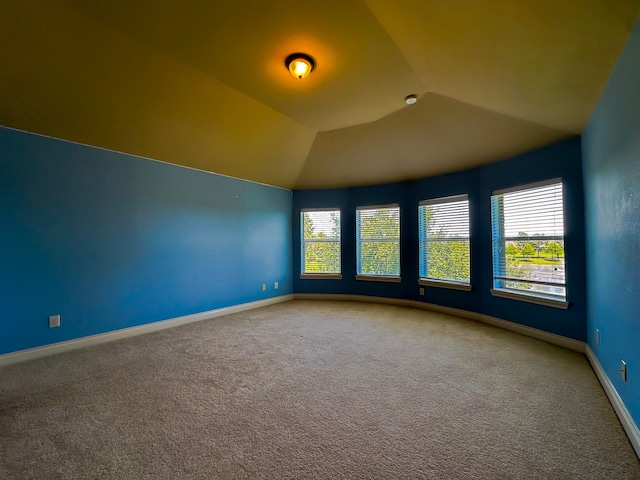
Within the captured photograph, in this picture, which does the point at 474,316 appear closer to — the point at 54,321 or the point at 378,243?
the point at 378,243

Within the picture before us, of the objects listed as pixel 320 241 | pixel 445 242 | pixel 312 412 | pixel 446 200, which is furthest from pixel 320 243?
pixel 312 412

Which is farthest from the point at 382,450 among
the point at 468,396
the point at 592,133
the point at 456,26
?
the point at 592,133

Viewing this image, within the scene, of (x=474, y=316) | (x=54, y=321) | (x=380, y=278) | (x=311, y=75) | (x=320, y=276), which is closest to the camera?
(x=311, y=75)

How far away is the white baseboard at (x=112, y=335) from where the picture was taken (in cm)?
292

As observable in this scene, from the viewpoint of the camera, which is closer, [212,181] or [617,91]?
[617,91]

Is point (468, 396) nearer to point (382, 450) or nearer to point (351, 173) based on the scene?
point (382, 450)

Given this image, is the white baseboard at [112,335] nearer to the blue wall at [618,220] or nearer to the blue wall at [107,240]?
the blue wall at [107,240]

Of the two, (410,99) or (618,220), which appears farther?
(410,99)

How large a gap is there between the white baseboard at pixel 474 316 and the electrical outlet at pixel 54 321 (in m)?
3.77

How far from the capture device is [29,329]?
117 inches

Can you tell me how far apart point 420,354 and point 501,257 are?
6.91ft

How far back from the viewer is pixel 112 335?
3.52m

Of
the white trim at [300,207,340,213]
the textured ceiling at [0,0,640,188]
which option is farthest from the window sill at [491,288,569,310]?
the white trim at [300,207,340,213]

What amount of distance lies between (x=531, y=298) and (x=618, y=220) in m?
1.90
